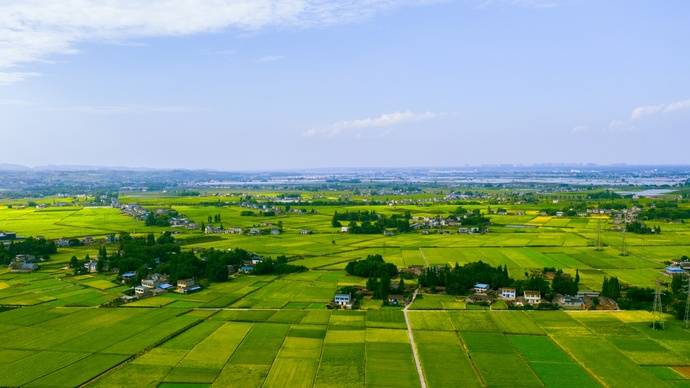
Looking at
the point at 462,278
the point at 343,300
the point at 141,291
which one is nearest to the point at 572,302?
the point at 462,278

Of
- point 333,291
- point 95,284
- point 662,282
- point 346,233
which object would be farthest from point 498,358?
point 346,233

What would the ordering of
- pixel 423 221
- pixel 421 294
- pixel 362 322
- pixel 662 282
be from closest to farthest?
pixel 362 322, pixel 421 294, pixel 662 282, pixel 423 221

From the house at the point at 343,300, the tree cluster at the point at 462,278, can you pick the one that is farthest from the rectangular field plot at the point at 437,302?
the house at the point at 343,300

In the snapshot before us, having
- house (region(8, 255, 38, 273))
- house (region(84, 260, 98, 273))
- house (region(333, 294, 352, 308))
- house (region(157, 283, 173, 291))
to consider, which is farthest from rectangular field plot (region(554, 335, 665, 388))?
house (region(8, 255, 38, 273))

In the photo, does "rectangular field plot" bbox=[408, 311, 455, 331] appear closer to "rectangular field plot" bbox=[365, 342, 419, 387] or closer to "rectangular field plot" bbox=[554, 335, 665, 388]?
"rectangular field plot" bbox=[365, 342, 419, 387]

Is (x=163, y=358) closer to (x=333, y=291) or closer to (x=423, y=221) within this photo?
(x=333, y=291)

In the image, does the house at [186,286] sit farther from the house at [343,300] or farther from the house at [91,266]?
the house at [343,300]
